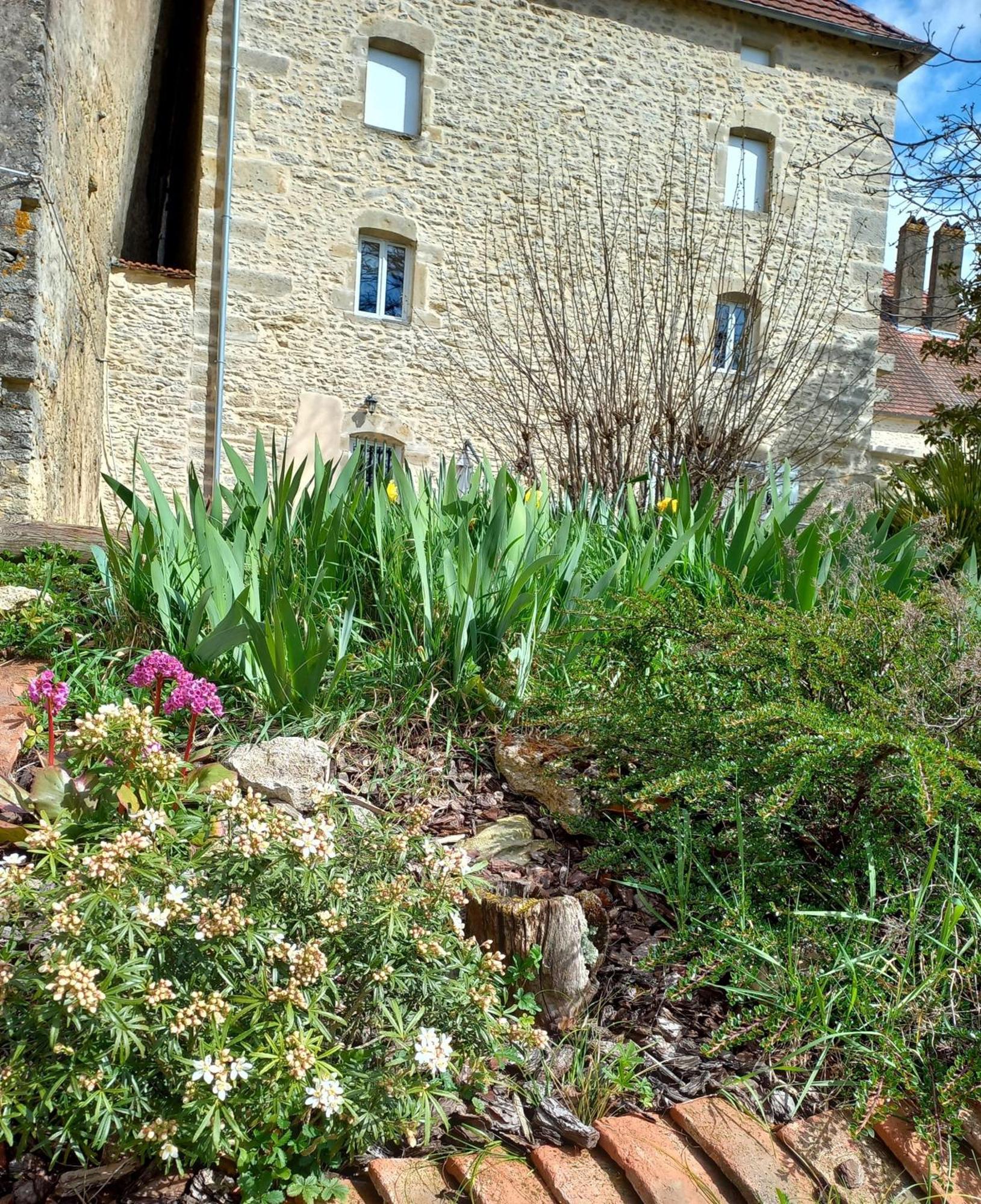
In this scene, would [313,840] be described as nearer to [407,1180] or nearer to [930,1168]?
[407,1180]

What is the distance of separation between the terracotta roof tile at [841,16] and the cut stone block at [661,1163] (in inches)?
552

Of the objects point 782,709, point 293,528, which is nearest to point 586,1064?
point 782,709

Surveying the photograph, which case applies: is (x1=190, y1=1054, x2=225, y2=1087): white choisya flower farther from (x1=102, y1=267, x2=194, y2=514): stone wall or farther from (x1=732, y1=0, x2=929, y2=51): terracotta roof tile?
(x1=732, y1=0, x2=929, y2=51): terracotta roof tile

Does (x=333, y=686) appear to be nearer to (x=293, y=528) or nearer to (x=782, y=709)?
(x=293, y=528)

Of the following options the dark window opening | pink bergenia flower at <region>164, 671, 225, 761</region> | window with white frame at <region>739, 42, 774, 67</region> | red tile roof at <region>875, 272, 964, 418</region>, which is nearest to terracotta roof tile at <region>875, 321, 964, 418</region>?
red tile roof at <region>875, 272, 964, 418</region>

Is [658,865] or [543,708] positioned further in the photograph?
[543,708]

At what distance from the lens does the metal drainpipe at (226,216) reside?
430 inches

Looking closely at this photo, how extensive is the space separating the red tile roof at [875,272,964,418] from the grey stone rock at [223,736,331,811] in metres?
17.4

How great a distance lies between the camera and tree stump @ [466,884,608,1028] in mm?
1859

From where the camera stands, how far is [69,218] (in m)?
5.75

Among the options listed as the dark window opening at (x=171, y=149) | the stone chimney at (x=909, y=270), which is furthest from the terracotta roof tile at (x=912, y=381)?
the dark window opening at (x=171, y=149)

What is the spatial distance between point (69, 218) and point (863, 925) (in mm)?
5770

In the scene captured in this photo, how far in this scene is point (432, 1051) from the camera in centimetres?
146

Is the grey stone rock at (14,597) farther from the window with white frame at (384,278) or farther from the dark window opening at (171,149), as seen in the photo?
the window with white frame at (384,278)
